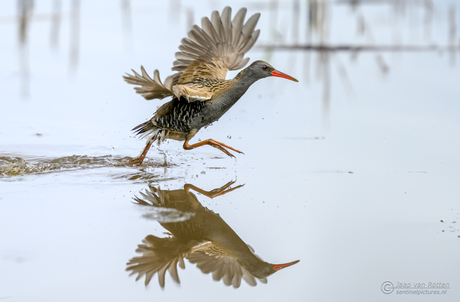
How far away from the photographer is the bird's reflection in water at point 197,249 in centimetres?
346

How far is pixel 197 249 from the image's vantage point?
3.77 meters

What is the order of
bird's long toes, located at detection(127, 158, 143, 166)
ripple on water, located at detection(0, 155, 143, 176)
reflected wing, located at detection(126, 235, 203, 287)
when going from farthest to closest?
1. bird's long toes, located at detection(127, 158, 143, 166)
2. ripple on water, located at detection(0, 155, 143, 176)
3. reflected wing, located at detection(126, 235, 203, 287)

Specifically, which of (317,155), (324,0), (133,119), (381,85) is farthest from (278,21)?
(317,155)

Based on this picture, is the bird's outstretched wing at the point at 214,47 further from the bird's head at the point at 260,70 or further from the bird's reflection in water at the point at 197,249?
the bird's reflection in water at the point at 197,249

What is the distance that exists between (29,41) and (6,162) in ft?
14.5

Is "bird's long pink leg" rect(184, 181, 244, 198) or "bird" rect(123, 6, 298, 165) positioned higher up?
"bird" rect(123, 6, 298, 165)

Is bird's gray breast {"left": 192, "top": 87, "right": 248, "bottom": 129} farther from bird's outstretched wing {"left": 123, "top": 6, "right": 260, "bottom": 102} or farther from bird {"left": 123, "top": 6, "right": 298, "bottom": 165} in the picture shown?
bird's outstretched wing {"left": 123, "top": 6, "right": 260, "bottom": 102}

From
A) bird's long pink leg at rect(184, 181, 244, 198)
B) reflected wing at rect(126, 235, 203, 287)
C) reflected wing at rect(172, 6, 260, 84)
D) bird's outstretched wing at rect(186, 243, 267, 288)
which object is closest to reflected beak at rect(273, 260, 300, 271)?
bird's outstretched wing at rect(186, 243, 267, 288)

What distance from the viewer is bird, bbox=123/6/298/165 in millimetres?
5750

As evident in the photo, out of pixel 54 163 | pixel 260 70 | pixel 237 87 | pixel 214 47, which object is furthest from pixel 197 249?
pixel 214 47

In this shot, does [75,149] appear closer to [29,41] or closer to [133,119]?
[133,119]

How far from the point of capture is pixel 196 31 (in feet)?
20.5

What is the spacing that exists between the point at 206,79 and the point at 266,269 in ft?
9.89

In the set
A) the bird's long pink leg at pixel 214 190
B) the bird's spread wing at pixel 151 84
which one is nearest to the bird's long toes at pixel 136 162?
the bird's spread wing at pixel 151 84
